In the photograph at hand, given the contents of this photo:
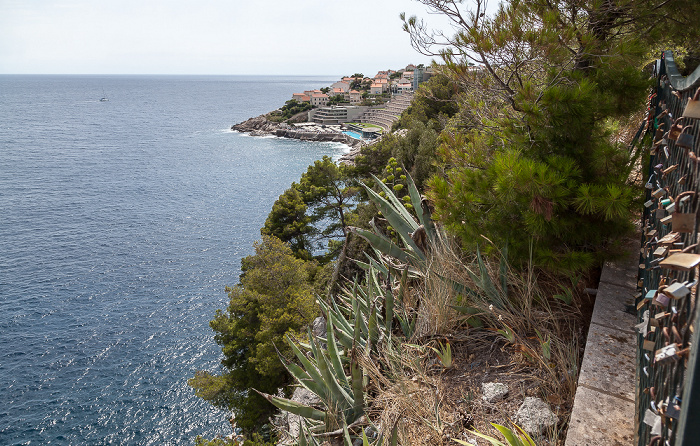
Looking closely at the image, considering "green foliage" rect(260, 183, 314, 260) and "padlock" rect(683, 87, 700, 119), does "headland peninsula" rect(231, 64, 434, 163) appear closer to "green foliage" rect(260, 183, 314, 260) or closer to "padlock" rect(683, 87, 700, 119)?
"green foliage" rect(260, 183, 314, 260)

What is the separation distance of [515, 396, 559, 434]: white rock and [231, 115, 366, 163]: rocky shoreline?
5057 centimetres

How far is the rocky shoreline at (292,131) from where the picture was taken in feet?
198

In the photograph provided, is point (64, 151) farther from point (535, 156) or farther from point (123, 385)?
point (535, 156)

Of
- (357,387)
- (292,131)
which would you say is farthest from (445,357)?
(292,131)

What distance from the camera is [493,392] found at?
2.42 meters

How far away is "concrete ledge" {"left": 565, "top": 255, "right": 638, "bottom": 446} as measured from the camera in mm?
1832

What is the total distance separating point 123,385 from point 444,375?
1685 centimetres

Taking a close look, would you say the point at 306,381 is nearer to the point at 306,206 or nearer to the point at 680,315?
the point at 680,315

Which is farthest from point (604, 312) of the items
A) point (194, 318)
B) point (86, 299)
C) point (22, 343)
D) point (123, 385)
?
point (86, 299)

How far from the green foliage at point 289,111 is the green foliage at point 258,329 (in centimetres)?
6279

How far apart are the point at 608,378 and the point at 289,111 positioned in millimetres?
78050

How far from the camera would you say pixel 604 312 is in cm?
262

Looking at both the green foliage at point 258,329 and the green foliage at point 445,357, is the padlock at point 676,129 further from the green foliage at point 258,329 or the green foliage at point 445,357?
the green foliage at point 258,329

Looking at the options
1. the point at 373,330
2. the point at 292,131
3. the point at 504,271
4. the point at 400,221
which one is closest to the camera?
the point at 504,271
